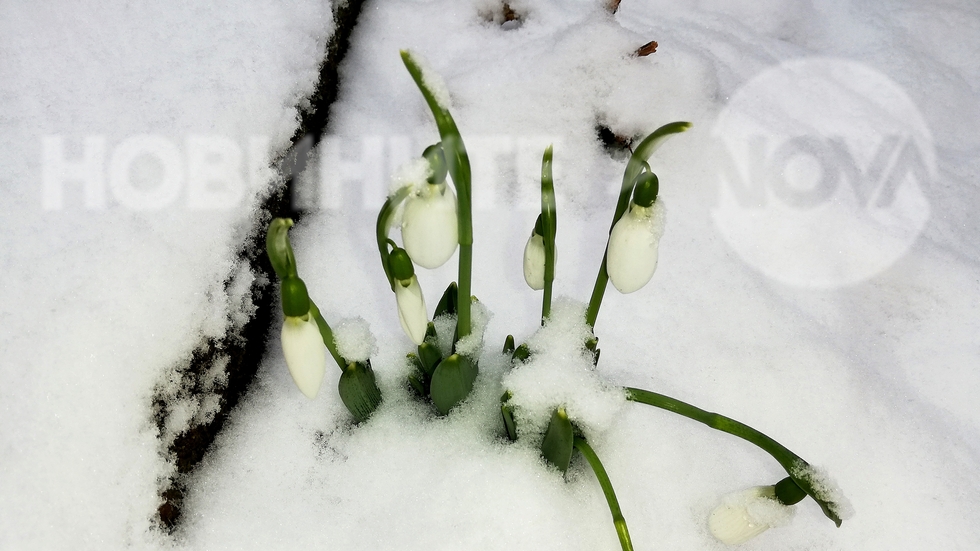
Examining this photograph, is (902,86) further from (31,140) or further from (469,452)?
(31,140)

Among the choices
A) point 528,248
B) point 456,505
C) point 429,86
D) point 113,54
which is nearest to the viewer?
point 429,86

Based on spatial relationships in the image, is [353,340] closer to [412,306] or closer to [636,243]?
[412,306]

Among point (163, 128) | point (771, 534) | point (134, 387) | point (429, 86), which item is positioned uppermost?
point (429, 86)

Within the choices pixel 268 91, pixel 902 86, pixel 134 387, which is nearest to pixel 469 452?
pixel 134 387

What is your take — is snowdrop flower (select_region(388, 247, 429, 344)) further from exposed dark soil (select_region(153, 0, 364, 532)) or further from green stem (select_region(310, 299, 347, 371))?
exposed dark soil (select_region(153, 0, 364, 532))

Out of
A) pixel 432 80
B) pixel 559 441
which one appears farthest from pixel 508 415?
pixel 432 80

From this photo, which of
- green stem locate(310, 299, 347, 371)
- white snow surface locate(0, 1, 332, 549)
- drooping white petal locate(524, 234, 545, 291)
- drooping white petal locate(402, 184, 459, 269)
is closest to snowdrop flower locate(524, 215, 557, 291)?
drooping white petal locate(524, 234, 545, 291)
